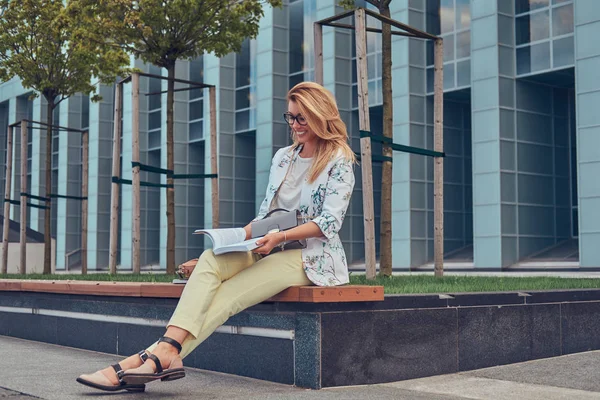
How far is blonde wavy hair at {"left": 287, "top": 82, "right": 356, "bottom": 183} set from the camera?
5109 mm

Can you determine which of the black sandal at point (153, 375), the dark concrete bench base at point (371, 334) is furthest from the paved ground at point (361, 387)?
the black sandal at point (153, 375)

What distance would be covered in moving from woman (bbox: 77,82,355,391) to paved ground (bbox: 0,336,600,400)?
374 mm

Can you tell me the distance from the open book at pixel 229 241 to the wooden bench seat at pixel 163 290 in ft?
1.52

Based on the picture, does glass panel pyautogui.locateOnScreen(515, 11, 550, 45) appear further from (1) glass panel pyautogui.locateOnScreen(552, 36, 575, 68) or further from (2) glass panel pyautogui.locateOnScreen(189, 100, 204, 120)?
(2) glass panel pyautogui.locateOnScreen(189, 100, 204, 120)

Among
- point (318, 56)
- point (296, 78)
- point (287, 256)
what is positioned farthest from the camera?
point (296, 78)

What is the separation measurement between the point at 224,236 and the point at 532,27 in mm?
21931

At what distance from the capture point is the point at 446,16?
27.4 metres

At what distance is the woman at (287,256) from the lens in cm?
462

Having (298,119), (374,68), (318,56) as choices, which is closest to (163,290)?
(298,119)

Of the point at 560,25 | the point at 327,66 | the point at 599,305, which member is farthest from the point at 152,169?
the point at 327,66

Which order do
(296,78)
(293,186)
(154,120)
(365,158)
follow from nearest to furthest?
(293,186)
(365,158)
(296,78)
(154,120)

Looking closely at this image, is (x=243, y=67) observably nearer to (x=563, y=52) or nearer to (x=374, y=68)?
(x=374, y=68)

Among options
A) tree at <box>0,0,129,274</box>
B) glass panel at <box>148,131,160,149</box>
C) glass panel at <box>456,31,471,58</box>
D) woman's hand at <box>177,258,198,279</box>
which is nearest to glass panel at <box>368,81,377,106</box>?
glass panel at <box>456,31,471,58</box>

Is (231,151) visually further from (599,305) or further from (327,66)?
(599,305)
